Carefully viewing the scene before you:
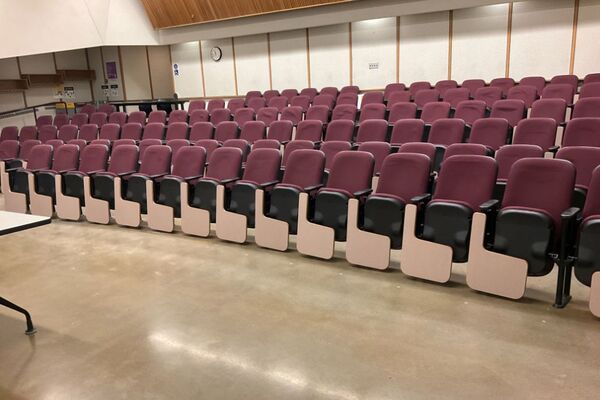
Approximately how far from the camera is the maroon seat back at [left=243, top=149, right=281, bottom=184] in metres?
4.24

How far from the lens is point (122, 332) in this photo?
2.69m

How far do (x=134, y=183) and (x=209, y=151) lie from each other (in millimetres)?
918

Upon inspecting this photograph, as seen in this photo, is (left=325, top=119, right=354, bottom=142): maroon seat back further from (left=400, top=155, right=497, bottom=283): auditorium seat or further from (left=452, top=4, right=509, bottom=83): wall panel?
(left=452, top=4, right=509, bottom=83): wall panel

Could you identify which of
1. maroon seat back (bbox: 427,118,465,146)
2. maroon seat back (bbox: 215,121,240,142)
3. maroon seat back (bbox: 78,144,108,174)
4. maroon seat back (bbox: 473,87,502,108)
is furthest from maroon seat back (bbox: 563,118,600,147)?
maroon seat back (bbox: 78,144,108,174)

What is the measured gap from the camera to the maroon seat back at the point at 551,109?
16.8 feet

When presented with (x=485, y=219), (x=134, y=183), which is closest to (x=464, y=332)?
(x=485, y=219)

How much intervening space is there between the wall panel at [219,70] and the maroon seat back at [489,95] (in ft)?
20.5

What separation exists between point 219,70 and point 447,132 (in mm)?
7787

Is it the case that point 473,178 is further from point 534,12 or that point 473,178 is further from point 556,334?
point 534,12

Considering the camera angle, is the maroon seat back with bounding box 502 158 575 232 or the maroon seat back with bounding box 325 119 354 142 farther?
the maroon seat back with bounding box 325 119 354 142

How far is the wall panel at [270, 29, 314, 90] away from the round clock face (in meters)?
1.51

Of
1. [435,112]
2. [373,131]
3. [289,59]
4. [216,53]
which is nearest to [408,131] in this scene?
[373,131]

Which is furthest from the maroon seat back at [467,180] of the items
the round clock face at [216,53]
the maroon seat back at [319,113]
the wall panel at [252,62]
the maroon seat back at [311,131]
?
the round clock face at [216,53]

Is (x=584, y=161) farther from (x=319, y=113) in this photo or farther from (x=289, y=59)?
(x=289, y=59)
